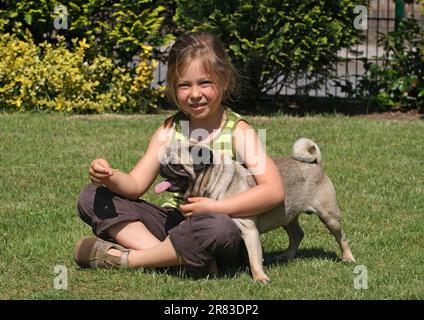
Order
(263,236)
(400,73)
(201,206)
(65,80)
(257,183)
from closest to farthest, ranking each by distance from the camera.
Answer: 1. (201,206)
2. (257,183)
3. (263,236)
4. (65,80)
5. (400,73)

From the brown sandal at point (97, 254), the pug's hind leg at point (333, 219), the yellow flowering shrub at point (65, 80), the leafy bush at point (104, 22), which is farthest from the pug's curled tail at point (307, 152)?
the leafy bush at point (104, 22)

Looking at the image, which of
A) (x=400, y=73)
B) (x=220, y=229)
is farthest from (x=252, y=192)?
(x=400, y=73)

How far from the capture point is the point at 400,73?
10.6 metres

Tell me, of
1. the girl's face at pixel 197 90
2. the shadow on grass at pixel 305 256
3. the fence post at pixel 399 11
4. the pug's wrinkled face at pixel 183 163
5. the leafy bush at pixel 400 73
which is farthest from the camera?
the fence post at pixel 399 11

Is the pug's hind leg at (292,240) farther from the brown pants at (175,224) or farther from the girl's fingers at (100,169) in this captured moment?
the girl's fingers at (100,169)

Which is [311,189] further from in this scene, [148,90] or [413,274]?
[148,90]

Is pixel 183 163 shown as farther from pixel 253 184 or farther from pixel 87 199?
pixel 87 199

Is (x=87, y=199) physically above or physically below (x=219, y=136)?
below

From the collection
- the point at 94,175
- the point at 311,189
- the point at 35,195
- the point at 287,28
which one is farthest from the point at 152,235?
the point at 287,28

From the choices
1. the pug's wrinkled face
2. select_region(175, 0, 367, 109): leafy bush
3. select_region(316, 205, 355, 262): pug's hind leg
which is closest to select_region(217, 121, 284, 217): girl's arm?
the pug's wrinkled face

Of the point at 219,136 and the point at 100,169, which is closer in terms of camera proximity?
the point at 100,169

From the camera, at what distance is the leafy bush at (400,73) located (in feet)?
34.5

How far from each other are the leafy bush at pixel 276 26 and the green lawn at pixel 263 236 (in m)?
0.78

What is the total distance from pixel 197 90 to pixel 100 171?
0.68 m
